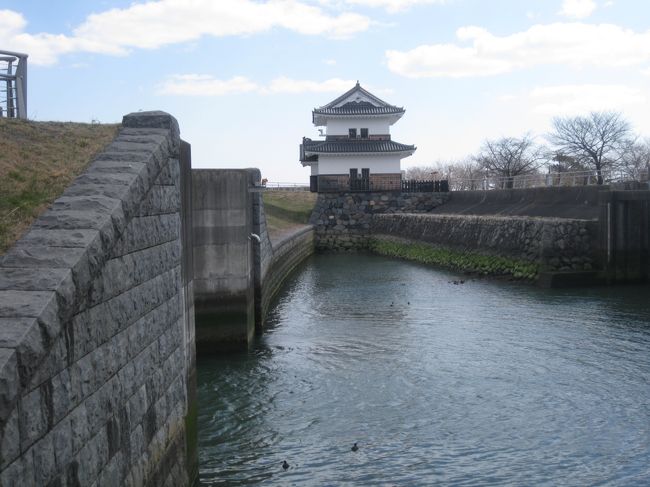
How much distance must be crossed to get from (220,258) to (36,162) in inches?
231

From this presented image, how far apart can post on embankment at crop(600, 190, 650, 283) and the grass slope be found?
21.6m

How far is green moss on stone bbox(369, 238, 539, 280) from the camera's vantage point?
23438mm

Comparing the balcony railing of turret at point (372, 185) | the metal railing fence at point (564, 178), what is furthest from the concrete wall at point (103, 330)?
the balcony railing of turret at point (372, 185)

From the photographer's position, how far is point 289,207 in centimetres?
4678

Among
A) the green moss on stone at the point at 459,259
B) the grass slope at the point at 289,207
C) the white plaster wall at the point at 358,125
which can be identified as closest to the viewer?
the green moss on stone at the point at 459,259

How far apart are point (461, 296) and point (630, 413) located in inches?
442

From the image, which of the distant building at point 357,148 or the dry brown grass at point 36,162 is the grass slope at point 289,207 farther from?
the dry brown grass at point 36,162

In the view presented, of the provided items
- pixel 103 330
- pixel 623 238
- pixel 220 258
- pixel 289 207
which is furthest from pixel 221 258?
pixel 289 207

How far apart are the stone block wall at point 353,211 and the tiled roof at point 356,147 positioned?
3702 millimetres

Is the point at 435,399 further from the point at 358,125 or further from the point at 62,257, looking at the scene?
the point at 358,125

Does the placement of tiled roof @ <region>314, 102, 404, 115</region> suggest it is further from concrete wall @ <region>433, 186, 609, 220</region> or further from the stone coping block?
the stone coping block

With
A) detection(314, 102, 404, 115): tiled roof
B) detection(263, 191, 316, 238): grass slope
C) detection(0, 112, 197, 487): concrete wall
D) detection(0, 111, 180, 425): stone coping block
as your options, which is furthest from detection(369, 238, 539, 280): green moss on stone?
detection(0, 111, 180, 425): stone coping block

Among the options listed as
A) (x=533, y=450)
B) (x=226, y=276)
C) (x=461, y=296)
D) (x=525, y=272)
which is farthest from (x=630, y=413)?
(x=525, y=272)

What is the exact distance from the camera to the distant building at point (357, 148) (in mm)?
46656
